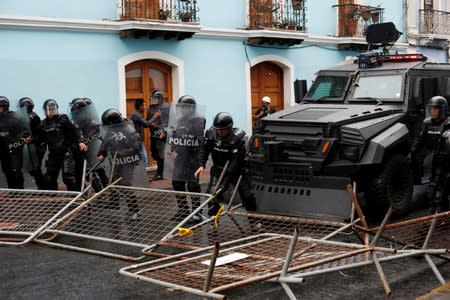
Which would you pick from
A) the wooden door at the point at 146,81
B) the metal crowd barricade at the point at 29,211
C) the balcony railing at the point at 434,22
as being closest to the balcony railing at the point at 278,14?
the wooden door at the point at 146,81

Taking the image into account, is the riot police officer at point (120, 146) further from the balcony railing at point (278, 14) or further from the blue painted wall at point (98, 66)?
the balcony railing at point (278, 14)

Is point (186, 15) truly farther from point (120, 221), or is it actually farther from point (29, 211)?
point (29, 211)

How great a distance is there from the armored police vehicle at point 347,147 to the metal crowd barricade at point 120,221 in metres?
1.27

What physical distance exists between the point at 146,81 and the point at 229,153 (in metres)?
6.70

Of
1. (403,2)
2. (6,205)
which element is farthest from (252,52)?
(6,205)

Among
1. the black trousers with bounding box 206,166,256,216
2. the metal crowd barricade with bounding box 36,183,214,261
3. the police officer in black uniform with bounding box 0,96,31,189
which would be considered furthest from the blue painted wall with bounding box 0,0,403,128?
the black trousers with bounding box 206,166,256,216

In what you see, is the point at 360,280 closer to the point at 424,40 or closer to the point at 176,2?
the point at 176,2

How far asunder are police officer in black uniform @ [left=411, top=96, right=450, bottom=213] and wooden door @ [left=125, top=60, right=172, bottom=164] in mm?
6741

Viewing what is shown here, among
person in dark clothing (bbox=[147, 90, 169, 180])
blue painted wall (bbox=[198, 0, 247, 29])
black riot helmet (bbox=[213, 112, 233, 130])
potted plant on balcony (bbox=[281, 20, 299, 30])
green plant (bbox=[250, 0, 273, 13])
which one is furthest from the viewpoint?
potted plant on balcony (bbox=[281, 20, 299, 30])

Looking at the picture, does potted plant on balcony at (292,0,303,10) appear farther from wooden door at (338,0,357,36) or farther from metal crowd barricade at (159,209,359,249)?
metal crowd barricade at (159,209,359,249)

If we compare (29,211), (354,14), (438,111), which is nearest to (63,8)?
(29,211)

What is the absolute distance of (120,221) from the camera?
7844 millimetres

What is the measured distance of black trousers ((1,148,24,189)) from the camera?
9.80 metres

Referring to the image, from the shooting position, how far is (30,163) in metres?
10.2
